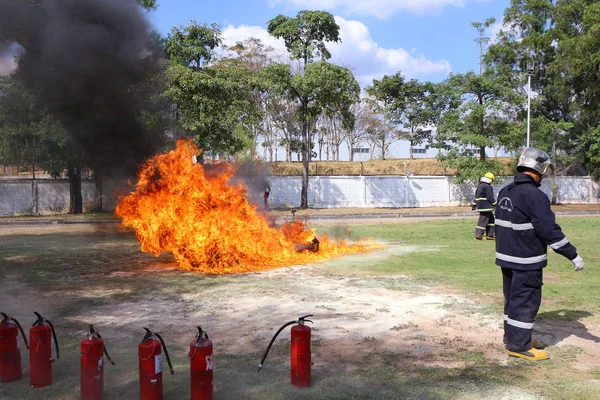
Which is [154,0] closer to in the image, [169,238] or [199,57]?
[199,57]

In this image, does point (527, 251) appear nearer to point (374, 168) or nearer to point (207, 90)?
point (207, 90)

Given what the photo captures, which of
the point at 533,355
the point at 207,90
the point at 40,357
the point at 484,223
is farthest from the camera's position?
the point at 207,90

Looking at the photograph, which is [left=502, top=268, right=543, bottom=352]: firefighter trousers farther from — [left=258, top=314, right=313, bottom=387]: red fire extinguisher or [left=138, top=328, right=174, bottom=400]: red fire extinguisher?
[left=138, top=328, right=174, bottom=400]: red fire extinguisher

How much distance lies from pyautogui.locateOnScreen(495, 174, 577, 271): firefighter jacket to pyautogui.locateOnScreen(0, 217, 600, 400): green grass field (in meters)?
0.99

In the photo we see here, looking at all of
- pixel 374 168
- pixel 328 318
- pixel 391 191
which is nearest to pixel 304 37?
pixel 391 191

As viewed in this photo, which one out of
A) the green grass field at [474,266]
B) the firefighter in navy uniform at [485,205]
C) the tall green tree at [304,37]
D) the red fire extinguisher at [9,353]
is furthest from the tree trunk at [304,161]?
the red fire extinguisher at [9,353]

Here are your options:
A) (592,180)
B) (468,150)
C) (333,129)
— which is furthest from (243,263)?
(333,129)

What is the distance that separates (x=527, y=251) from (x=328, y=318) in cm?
260

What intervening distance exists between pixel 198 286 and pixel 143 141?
4.68 meters

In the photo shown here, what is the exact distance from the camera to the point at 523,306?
4965 mm

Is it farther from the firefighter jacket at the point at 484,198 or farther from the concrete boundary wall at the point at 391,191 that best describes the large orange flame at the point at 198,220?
the concrete boundary wall at the point at 391,191

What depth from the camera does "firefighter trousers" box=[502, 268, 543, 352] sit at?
4.93m

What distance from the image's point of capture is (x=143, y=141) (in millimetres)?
11766

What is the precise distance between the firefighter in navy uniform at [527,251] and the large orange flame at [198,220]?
5.97m
